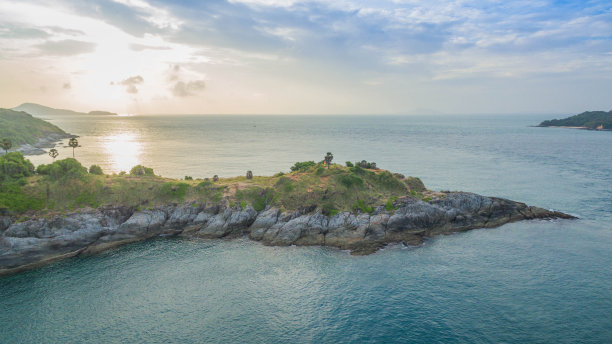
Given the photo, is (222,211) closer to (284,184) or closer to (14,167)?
(284,184)

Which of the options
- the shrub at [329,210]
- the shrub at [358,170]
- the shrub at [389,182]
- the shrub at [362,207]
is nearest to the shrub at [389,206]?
the shrub at [362,207]

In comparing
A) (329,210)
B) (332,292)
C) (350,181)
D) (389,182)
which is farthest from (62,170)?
(389,182)

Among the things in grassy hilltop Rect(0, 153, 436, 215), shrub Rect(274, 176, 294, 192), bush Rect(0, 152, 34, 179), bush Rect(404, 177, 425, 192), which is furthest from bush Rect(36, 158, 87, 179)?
bush Rect(404, 177, 425, 192)

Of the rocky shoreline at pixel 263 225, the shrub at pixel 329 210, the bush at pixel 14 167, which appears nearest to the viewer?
the rocky shoreline at pixel 263 225

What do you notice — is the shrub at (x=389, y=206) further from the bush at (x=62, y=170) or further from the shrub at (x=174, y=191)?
the bush at (x=62, y=170)

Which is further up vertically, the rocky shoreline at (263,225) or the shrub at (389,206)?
the shrub at (389,206)

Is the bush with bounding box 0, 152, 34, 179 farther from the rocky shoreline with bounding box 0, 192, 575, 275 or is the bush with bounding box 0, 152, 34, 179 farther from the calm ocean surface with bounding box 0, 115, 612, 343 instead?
the calm ocean surface with bounding box 0, 115, 612, 343
